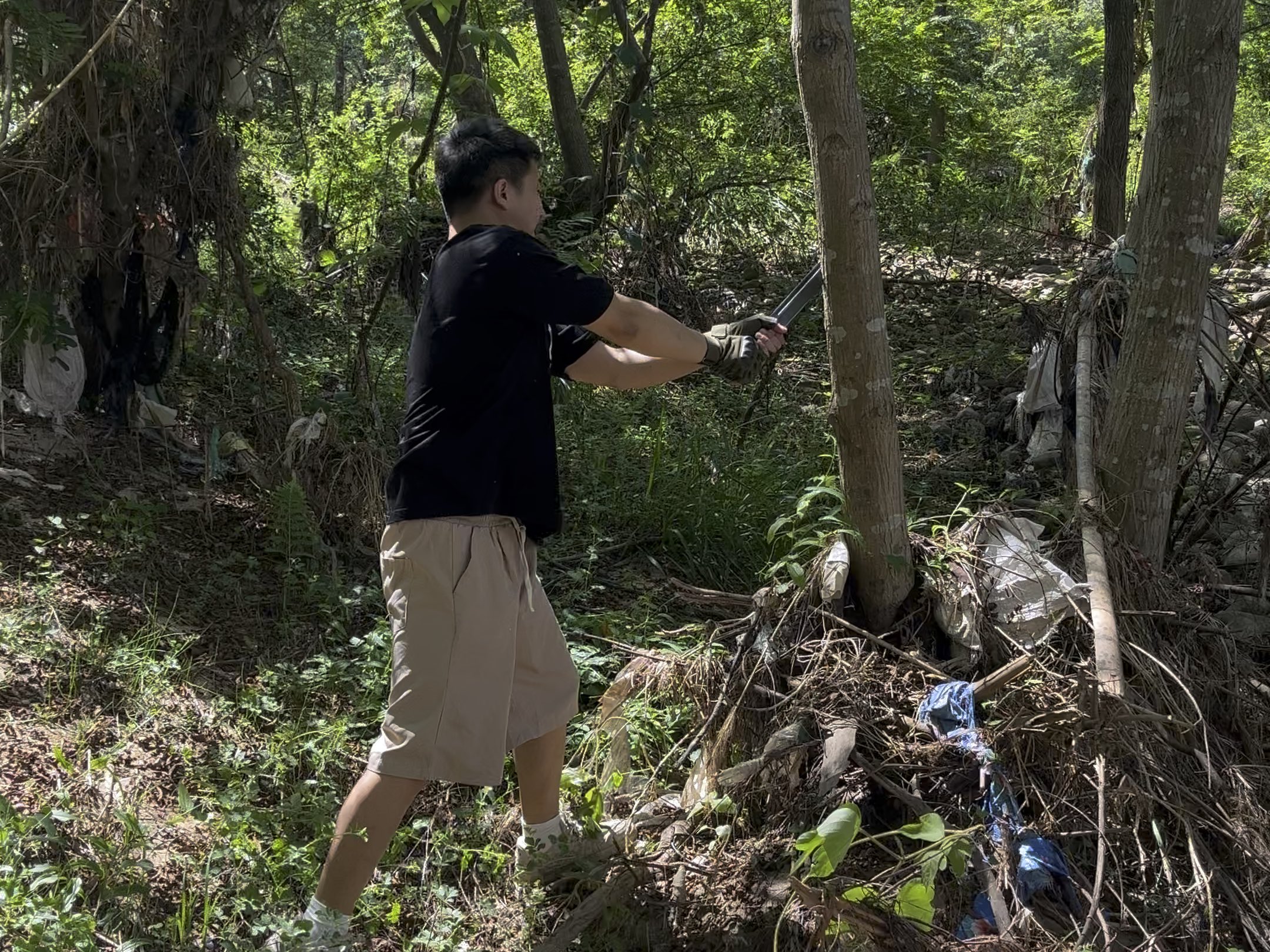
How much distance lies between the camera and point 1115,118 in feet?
26.7

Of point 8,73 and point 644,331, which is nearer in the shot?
point 644,331

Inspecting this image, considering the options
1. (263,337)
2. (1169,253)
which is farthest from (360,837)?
(263,337)

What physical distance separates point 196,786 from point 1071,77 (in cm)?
1563

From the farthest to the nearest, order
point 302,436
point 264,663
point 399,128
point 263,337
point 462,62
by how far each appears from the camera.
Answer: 1. point 462,62
2. point 263,337
3. point 302,436
4. point 399,128
5. point 264,663

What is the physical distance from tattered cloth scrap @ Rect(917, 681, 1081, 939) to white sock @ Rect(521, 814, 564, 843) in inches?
38.5

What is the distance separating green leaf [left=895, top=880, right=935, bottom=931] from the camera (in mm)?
2195

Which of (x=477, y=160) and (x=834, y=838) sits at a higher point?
(x=477, y=160)

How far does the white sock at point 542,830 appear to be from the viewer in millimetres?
2771

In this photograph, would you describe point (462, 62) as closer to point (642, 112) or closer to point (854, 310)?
point (642, 112)

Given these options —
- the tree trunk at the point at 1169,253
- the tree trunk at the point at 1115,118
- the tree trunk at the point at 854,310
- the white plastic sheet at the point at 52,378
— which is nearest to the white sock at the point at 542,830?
the tree trunk at the point at 854,310

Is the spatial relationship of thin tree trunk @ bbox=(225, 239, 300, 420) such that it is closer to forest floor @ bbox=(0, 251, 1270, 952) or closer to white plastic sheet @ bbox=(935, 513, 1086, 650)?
forest floor @ bbox=(0, 251, 1270, 952)

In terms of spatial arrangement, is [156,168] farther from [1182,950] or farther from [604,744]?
[1182,950]

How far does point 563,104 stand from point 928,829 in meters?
5.83

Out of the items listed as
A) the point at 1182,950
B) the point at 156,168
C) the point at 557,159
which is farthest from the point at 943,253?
the point at 1182,950
